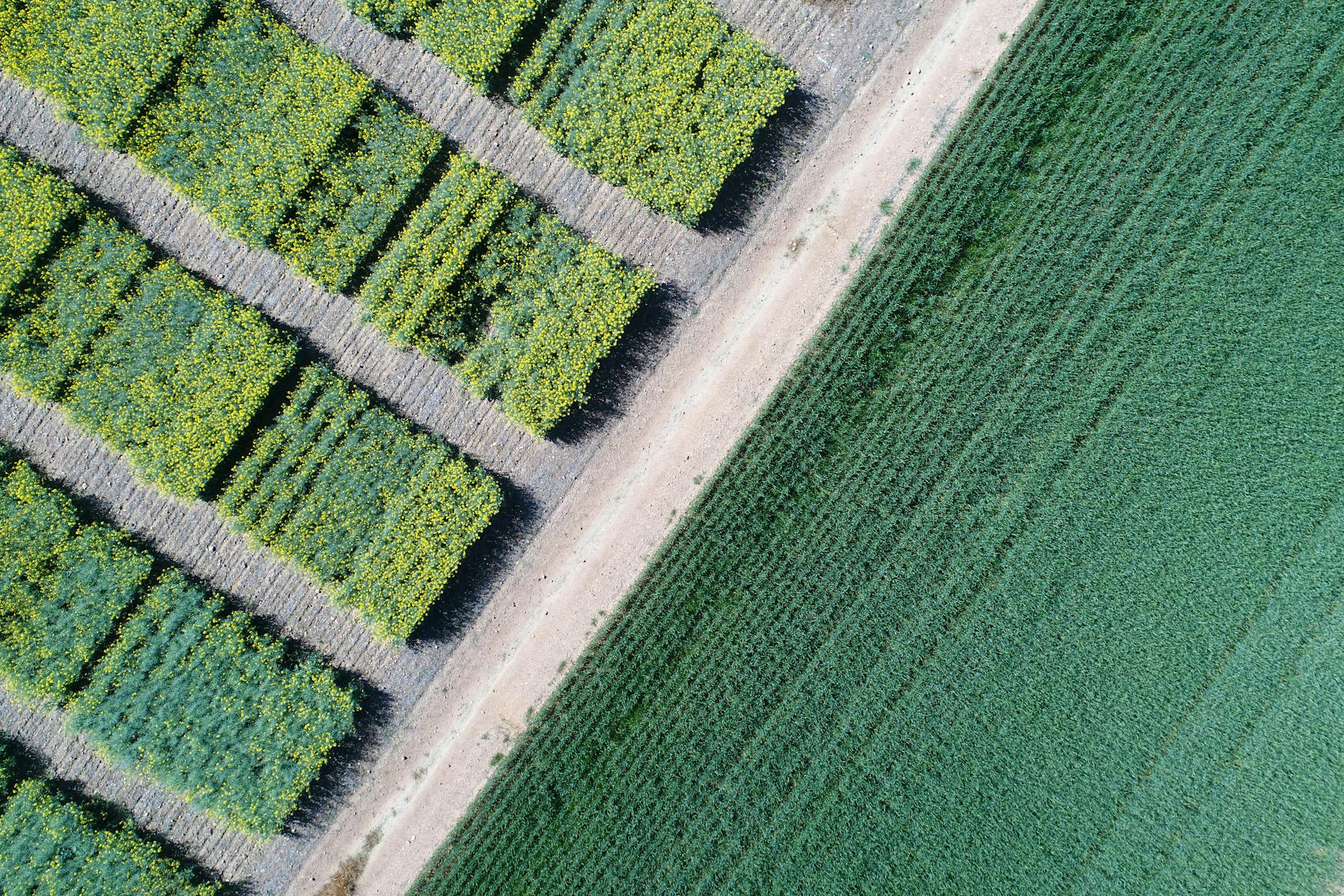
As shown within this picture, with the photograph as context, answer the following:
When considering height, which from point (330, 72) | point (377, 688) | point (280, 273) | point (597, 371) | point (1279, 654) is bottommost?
point (377, 688)

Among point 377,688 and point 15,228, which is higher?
point 15,228

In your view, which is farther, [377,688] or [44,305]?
[377,688]

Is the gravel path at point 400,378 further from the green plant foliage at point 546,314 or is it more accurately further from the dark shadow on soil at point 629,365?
the green plant foliage at point 546,314

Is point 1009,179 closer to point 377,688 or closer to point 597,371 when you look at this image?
point 597,371

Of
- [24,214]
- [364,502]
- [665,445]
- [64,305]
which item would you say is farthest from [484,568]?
[24,214]

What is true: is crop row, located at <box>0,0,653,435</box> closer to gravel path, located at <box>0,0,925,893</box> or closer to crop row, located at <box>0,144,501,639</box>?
gravel path, located at <box>0,0,925,893</box>

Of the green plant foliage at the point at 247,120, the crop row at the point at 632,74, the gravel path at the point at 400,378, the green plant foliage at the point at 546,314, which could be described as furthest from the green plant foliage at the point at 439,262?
the green plant foliage at the point at 247,120

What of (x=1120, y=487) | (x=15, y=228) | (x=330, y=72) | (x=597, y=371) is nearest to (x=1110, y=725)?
(x=1120, y=487)
